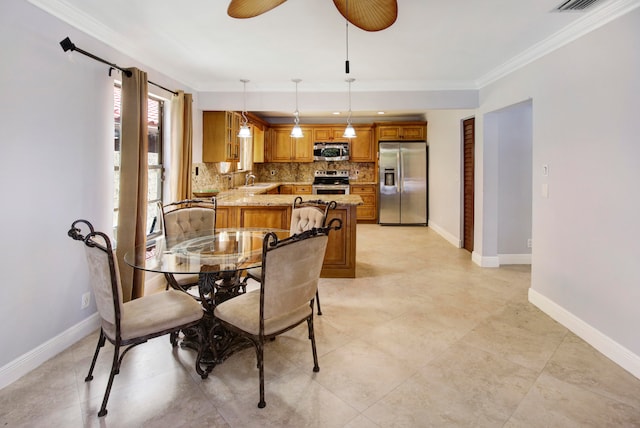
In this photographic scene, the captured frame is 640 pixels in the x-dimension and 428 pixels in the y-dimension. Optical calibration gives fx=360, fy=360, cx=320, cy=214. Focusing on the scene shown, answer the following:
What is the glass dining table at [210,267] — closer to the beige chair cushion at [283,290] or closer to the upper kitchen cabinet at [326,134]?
the beige chair cushion at [283,290]

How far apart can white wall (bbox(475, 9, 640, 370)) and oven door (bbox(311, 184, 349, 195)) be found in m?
4.91

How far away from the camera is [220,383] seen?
2178 millimetres

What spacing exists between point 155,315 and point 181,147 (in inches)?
99.5

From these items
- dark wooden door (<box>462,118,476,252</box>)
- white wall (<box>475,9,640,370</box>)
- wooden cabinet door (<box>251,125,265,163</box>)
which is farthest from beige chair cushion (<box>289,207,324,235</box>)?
wooden cabinet door (<box>251,125,265,163</box>)

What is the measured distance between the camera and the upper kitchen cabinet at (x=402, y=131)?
8.10m

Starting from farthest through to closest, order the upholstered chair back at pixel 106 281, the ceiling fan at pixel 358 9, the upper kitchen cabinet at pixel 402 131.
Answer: the upper kitchen cabinet at pixel 402 131 → the ceiling fan at pixel 358 9 → the upholstered chair back at pixel 106 281

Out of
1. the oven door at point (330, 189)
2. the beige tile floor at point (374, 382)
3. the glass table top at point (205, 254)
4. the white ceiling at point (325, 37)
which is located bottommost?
the beige tile floor at point (374, 382)

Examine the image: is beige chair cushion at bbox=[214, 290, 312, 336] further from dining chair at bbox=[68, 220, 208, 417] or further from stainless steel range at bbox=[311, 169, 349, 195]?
stainless steel range at bbox=[311, 169, 349, 195]

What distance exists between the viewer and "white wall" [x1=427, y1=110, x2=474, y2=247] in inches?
234

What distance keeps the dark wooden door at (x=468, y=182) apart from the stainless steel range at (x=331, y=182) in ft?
9.94

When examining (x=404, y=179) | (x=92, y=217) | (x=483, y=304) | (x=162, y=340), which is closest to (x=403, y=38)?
(x=483, y=304)

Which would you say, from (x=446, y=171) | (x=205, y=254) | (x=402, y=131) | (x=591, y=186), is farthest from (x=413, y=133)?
(x=205, y=254)

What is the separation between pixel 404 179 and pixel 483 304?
4.80m

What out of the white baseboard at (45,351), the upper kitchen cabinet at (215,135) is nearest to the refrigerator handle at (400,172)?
the upper kitchen cabinet at (215,135)
